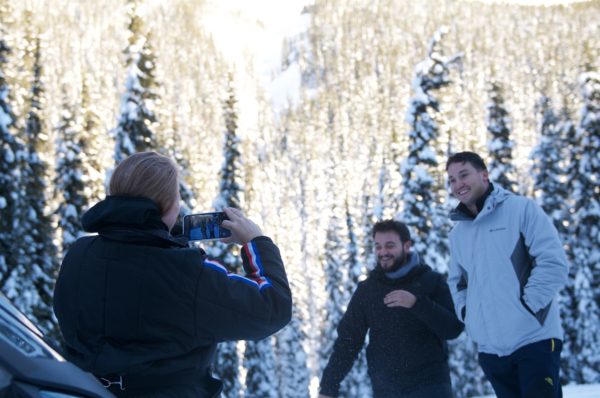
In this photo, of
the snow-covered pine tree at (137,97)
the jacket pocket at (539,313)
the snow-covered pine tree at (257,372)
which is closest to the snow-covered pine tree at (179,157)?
the snow-covered pine tree at (137,97)

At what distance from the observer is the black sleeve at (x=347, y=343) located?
22.1ft

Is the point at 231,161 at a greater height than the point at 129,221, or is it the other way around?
the point at 231,161

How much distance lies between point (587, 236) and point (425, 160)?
1033cm

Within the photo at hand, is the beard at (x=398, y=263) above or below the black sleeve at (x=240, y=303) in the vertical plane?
above

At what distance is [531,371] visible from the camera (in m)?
5.58

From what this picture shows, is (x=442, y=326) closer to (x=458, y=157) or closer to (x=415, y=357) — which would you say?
(x=415, y=357)

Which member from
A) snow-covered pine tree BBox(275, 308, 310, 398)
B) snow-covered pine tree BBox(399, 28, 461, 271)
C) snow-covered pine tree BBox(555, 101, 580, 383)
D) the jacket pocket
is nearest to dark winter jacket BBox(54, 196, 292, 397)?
the jacket pocket

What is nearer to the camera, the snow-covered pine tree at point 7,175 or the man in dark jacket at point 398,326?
the man in dark jacket at point 398,326

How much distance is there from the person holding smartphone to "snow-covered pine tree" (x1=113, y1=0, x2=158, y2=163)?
24.8 meters

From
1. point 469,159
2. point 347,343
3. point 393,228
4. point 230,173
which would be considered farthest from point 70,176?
point 469,159

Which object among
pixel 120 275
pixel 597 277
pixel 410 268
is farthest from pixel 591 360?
pixel 120 275

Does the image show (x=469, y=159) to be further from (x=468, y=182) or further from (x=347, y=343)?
(x=347, y=343)

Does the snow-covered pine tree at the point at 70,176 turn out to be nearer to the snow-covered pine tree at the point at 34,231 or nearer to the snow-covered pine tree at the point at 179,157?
the snow-covered pine tree at the point at 34,231

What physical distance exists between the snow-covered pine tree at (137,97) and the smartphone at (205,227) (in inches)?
968
